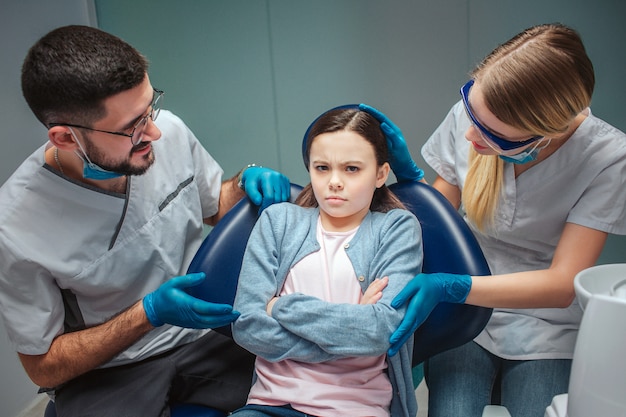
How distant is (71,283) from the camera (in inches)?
60.7

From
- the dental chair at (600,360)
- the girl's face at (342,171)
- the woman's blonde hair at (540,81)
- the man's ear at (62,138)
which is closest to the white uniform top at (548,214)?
the woman's blonde hair at (540,81)

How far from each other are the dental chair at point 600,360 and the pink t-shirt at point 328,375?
0.43 meters

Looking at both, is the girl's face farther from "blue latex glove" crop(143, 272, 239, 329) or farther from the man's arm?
the man's arm

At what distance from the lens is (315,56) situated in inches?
107

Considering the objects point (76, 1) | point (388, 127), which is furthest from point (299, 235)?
point (76, 1)

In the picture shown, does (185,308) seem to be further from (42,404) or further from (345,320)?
(42,404)

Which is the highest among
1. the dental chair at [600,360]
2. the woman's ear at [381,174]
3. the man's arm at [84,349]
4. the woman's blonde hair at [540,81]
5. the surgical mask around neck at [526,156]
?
the woman's blonde hair at [540,81]

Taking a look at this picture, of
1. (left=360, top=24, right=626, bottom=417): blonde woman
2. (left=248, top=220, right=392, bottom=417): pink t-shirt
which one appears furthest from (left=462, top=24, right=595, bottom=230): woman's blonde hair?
(left=248, top=220, right=392, bottom=417): pink t-shirt

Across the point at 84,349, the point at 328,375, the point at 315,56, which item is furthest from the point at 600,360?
the point at 315,56

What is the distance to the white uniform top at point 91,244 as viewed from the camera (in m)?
1.49

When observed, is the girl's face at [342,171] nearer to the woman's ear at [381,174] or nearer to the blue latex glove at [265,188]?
the woman's ear at [381,174]

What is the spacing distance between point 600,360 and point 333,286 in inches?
24.0

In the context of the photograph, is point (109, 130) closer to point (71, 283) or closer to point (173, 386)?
point (71, 283)

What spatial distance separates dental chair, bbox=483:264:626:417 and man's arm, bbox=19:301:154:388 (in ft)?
3.22
